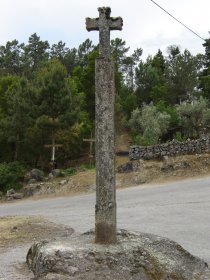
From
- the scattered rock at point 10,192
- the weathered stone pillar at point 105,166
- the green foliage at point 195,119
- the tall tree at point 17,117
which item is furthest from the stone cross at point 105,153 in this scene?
the green foliage at point 195,119

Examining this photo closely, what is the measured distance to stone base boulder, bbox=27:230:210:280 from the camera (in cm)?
631

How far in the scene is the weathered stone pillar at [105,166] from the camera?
23.2 feet

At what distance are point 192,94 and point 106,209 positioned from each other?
143 ft

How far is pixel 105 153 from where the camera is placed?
7.06m

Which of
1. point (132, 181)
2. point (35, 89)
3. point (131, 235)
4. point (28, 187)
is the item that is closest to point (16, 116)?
point (35, 89)

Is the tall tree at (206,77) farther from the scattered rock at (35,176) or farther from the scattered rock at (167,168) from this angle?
the scattered rock at (35,176)

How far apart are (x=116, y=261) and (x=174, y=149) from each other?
828 inches

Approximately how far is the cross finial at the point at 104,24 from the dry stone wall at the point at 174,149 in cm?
2020

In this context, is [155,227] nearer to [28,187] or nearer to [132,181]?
[132,181]

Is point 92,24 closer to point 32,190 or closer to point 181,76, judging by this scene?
point 32,190

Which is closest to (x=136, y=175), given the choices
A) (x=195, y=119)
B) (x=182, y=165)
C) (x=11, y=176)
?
(x=182, y=165)

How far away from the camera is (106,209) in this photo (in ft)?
23.2

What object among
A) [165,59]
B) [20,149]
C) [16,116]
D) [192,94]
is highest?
[165,59]

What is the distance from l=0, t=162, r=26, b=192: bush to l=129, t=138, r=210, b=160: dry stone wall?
8334mm
